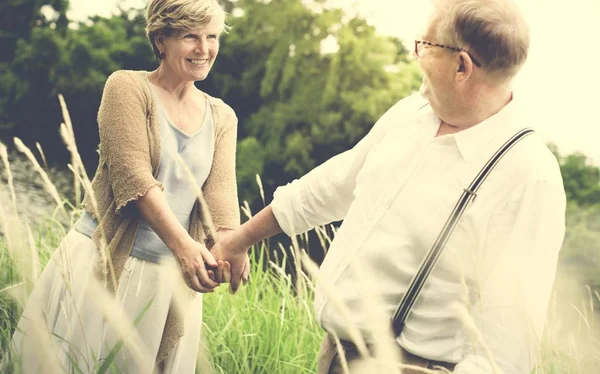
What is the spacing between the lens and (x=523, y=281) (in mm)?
1449

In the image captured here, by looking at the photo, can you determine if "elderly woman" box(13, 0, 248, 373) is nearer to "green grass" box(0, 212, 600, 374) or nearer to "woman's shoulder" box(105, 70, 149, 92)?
"woman's shoulder" box(105, 70, 149, 92)

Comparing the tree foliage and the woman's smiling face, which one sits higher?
the tree foliage

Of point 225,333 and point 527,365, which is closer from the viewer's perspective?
point 527,365

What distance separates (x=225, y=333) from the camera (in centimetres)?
318

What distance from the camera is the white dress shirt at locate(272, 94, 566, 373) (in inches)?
58.2

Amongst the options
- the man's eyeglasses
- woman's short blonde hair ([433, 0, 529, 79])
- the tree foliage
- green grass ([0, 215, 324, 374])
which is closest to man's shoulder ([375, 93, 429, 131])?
the man's eyeglasses

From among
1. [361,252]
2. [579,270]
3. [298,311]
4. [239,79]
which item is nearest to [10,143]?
[239,79]

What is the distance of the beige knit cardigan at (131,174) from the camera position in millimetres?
2232

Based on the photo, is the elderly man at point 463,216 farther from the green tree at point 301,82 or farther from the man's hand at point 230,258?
the green tree at point 301,82

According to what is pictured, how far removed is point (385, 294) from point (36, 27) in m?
19.1

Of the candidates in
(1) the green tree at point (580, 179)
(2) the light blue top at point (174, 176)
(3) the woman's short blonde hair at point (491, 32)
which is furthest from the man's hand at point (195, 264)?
(1) the green tree at point (580, 179)

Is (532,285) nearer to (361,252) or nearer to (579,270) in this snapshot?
(361,252)

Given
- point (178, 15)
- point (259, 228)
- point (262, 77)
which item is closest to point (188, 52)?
point (178, 15)

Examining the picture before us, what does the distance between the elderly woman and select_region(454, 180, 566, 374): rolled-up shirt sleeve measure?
3.42ft
